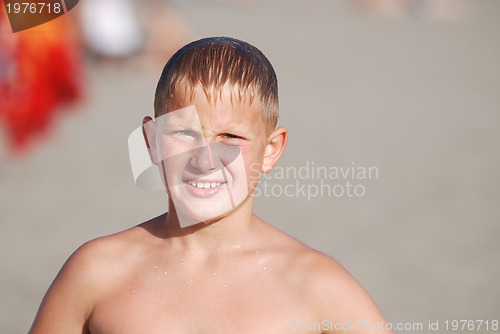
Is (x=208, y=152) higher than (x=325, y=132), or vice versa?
(x=208, y=152)

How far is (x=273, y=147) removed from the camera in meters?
1.89

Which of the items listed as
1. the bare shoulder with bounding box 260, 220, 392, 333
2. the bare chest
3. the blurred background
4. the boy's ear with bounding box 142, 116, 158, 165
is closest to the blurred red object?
the blurred background

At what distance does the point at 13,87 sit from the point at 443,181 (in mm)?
3911

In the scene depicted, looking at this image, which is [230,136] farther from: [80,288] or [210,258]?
[80,288]

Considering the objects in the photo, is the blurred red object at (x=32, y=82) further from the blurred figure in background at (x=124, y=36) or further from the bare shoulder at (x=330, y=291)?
the bare shoulder at (x=330, y=291)

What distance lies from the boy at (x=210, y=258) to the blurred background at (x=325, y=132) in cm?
248

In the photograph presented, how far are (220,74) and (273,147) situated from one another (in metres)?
0.26

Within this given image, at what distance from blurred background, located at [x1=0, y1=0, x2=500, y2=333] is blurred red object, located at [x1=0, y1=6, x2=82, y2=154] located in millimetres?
18

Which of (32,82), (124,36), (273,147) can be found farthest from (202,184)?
(124,36)

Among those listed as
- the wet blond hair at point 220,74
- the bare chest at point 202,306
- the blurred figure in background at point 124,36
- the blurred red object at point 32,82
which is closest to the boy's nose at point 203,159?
the wet blond hair at point 220,74

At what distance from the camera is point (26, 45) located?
Answer: 23.8ft

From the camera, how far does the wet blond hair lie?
1716 millimetres

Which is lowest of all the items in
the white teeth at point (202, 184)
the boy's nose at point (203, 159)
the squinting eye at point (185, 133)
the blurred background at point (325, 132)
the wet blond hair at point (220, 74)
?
the blurred background at point (325, 132)

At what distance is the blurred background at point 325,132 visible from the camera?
187 inches
